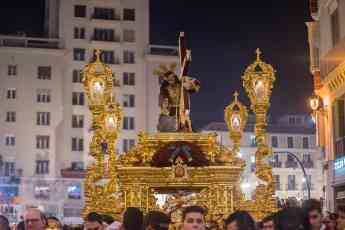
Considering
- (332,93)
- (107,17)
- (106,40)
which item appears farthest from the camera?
(107,17)

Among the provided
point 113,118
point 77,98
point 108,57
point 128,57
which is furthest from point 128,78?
point 113,118

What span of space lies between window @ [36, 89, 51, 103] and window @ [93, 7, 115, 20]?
9260mm

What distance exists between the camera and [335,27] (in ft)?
84.8

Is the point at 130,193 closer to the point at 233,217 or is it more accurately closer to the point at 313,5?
the point at 233,217

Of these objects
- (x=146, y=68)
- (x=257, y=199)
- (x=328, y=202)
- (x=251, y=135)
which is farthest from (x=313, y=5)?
(x=251, y=135)

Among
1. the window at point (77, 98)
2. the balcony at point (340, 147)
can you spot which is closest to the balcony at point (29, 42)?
the window at point (77, 98)

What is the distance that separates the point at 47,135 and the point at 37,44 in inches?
336

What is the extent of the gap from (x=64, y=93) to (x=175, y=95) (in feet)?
137

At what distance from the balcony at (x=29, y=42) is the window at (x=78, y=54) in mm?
1579

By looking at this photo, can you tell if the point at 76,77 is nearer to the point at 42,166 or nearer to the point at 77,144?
the point at 77,144

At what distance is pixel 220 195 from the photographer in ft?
60.0

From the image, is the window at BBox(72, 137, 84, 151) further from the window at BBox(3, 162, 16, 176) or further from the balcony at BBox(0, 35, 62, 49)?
the balcony at BBox(0, 35, 62, 49)

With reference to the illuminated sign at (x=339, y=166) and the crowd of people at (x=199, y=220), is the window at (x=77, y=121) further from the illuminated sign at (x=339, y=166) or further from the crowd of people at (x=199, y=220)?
the crowd of people at (x=199, y=220)

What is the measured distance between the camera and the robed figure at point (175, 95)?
19891mm
